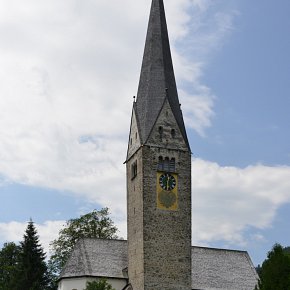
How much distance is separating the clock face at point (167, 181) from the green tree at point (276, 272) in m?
13.8

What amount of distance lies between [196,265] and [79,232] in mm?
17570

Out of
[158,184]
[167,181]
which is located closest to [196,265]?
[167,181]

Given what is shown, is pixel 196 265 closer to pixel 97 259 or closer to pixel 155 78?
pixel 97 259

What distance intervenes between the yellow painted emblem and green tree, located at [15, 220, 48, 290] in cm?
1487

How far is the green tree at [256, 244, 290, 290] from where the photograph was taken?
41.3m

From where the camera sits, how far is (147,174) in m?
54.4

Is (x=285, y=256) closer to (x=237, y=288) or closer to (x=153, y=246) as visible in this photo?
(x=153, y=246)

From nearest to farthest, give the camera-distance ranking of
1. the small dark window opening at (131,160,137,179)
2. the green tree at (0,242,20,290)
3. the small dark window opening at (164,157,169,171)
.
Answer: the small dark window opening at (164,157,169,171) < the small dark window opening at (131,160,137,179) < the green tree at (0,242,20,290)

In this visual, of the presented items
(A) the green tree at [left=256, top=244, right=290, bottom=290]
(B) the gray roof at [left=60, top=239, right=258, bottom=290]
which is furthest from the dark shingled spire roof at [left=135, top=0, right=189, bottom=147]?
(A) the green tree at [left=256, top=244, right=290, bottom=290]

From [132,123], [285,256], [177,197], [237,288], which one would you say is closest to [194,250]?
[237,288]

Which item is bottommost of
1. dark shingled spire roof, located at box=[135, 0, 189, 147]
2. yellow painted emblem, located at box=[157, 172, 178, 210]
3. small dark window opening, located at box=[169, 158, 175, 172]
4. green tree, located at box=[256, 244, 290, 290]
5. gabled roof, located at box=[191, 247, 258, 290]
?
green tree, located at box=[256, 244, 290, 290]

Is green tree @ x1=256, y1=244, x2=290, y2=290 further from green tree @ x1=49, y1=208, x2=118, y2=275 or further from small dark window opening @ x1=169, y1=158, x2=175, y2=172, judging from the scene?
green tree @ x1=49, y1=208, x2=118, y2=275

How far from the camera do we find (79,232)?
7362cm

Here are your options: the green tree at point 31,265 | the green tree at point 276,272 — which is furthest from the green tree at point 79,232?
the green tree at point 276,272
